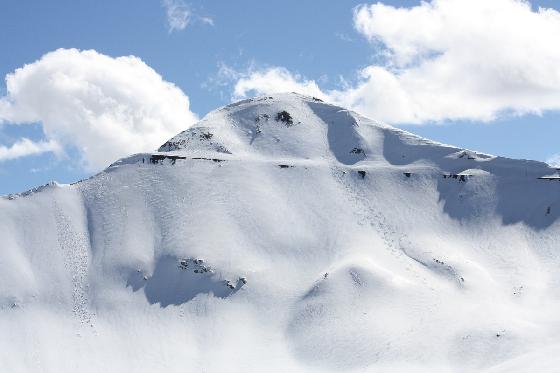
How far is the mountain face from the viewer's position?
76.9 metres

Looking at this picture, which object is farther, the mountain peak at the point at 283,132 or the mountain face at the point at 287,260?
the mountain peak at the point at 283,132

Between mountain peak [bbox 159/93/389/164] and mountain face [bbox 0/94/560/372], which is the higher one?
mountain peak [bbox 159/93/389/164]

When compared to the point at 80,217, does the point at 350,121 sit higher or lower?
higher

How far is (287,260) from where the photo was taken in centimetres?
9262

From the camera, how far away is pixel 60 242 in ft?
308

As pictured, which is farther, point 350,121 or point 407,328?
point 350,121

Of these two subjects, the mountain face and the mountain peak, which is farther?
the mountain peak

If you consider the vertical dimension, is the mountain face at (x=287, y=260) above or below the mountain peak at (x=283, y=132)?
below

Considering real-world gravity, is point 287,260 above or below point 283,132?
below

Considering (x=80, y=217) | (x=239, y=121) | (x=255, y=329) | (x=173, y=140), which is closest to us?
(x=255, y=329)

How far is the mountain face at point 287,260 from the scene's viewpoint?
A: 3027 inches

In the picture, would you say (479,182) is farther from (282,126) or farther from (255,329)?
(255,329)

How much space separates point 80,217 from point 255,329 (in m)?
32.0

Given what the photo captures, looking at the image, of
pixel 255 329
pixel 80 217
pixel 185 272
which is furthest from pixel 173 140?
pixel 255 329
